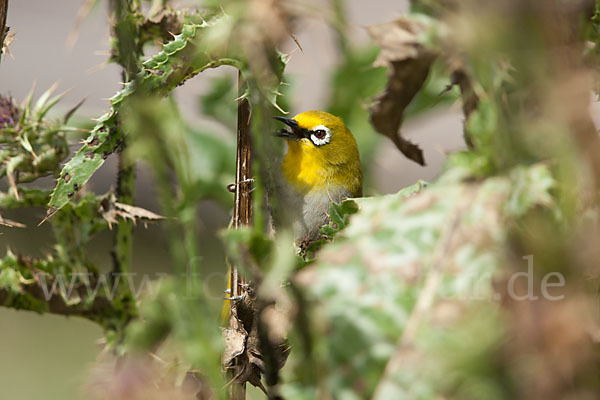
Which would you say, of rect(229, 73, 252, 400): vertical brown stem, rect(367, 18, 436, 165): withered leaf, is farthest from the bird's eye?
rect(229, 73, 252, 400): vertical brown stem

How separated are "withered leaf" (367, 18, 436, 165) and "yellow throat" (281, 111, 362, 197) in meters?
1.08

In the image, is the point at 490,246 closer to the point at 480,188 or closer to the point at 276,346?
the point at 480,188

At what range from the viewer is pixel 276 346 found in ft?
2.19

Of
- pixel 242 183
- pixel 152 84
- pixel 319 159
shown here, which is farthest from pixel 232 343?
pixel 319 159

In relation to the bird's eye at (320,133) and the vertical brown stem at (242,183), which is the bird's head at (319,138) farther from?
the vertical brown stem at (242,183)

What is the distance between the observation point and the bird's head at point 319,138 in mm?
2031

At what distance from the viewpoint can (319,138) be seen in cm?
208

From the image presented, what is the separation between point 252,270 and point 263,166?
74mm

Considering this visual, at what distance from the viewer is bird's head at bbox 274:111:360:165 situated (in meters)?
2.03

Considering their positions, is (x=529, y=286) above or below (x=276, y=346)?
above

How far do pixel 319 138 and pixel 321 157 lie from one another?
Answer: 6 cm

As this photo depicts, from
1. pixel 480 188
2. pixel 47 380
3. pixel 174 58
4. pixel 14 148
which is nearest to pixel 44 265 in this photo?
pixel 14 148

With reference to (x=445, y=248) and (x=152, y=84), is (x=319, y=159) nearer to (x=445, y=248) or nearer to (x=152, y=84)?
(x=152, y=84)

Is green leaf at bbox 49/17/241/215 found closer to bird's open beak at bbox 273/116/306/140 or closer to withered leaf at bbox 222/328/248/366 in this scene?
withered leaf at bbox 222/328/248/366
